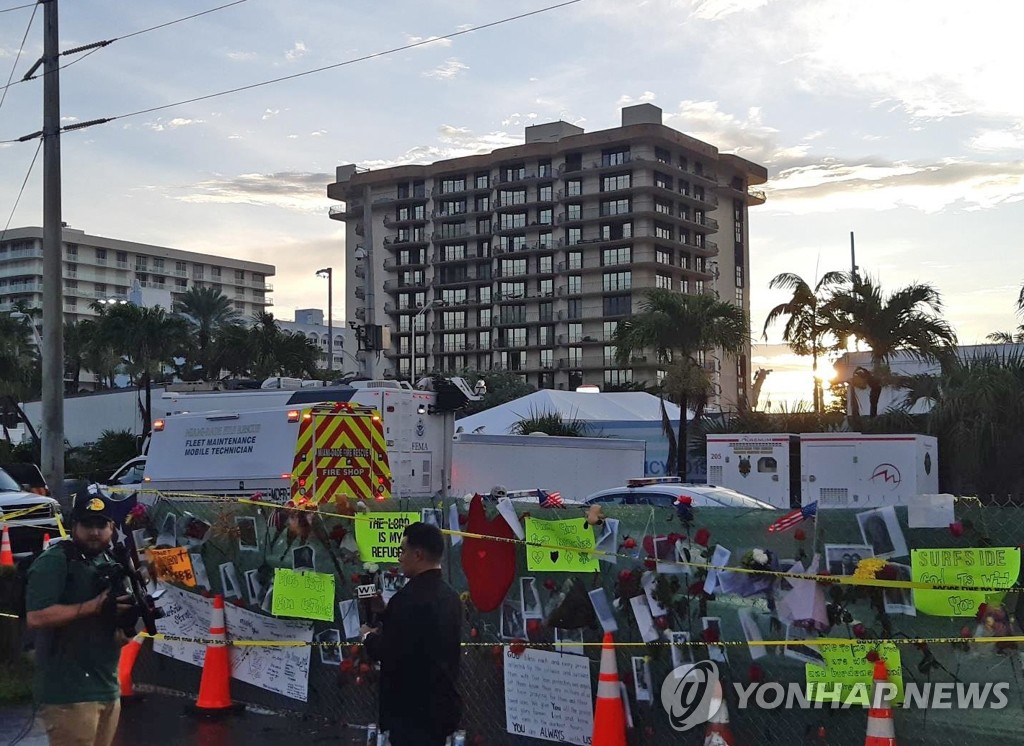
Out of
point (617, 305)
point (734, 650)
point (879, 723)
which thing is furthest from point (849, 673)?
point (617, 305)

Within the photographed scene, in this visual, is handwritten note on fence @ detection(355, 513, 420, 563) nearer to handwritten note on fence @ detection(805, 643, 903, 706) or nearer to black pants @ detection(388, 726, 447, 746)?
handwritten note on fence @ detection(805, 643, 903, 706)

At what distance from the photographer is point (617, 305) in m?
104

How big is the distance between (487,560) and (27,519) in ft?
32.1

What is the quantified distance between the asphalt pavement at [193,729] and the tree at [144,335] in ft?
144

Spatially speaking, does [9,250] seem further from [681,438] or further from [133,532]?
[133,532]

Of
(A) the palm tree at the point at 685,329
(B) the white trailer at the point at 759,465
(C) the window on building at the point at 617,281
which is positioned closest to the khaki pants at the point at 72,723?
(B) the white trailer at the point at 759,465

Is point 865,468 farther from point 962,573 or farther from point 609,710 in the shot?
point 962,573

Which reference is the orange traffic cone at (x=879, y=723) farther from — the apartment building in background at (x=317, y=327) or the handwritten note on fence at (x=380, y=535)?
the apartment building in background at (x=317, y=327)

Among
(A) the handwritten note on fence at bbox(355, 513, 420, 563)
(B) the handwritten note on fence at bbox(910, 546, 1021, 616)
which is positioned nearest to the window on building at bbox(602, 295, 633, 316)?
(A) the handwritten note on fence at bbox(355, 513, 420, 563)

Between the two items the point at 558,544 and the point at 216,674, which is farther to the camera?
the point at 216,674

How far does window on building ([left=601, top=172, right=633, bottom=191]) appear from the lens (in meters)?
103

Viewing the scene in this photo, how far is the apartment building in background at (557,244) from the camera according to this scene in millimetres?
103375

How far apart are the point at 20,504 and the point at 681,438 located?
1671 cm

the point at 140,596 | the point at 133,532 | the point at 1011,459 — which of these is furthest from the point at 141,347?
the point at 140,596
